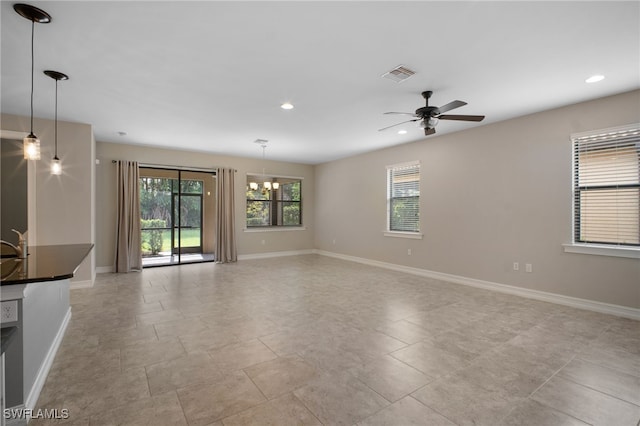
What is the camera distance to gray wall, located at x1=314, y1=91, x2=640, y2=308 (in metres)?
3.86

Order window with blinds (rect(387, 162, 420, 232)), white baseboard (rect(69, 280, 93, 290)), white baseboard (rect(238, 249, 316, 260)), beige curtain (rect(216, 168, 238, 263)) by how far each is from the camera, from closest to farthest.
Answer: white baseboard (rect(69, 280, 93, 290)) < window with blinds (rect(387, 162, 420, 232)) < beige curtain (rect(216, 168, 238, 263)) < white baseboard (rect(238, 249, 316, 260))

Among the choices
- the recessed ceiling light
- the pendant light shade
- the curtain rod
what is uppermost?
the recessed ceiling light

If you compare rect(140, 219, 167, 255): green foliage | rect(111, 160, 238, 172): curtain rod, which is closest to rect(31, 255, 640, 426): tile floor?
rect(140, 219, 167, 255): green foliage

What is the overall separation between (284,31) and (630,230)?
467cm

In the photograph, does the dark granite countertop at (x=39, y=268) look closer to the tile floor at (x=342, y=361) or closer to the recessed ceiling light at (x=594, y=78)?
the tile floor at (x=342, y=361)

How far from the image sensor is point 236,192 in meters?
7.92

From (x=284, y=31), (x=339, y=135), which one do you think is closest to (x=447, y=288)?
A: (x=339, y=135)

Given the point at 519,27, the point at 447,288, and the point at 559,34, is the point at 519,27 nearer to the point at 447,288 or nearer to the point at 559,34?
the point at 559,34

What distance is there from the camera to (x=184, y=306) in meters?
4.07

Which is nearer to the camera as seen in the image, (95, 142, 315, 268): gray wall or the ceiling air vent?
the ceiling air vent

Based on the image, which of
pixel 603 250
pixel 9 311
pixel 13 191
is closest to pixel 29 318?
pixel 9 311

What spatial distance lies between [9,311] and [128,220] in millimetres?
5144
